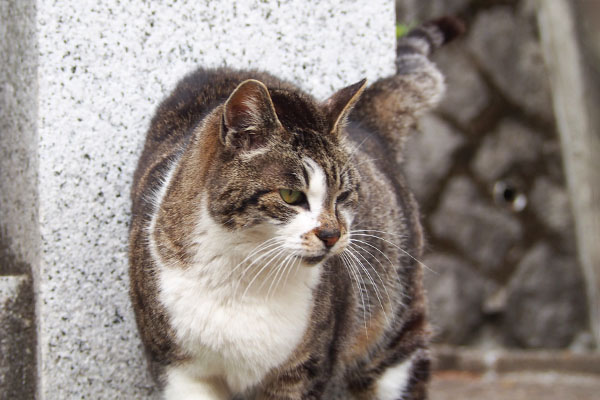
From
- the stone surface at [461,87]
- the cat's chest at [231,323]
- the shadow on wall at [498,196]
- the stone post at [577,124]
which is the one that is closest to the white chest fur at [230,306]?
the cat's chest at [231,323]

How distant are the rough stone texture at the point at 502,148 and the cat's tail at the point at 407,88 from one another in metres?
1.75

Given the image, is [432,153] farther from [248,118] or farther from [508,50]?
[248,118]

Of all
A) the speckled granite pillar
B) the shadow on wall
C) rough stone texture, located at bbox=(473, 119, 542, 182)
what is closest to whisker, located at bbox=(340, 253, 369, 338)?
the speckled granite pillar

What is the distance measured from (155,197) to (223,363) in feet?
1.81

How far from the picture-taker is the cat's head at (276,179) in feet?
6.13

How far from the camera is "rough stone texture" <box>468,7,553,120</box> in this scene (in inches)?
181

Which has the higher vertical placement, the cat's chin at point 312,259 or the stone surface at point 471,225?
the cat's chin at point 312,259

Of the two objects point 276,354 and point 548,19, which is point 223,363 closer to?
point 276,354

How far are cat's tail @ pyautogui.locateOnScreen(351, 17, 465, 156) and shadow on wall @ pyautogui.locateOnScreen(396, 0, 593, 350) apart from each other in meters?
1.62

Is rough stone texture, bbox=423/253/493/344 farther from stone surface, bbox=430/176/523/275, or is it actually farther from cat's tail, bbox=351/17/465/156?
cat's tail, bbox=351/17/465/156

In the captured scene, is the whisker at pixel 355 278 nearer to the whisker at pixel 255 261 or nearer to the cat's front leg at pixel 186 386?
the whisker at pixel 255 261

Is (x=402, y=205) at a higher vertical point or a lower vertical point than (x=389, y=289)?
higher

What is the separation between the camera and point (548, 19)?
467 cm

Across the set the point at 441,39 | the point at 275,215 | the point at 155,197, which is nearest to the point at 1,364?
the point at 155,197
